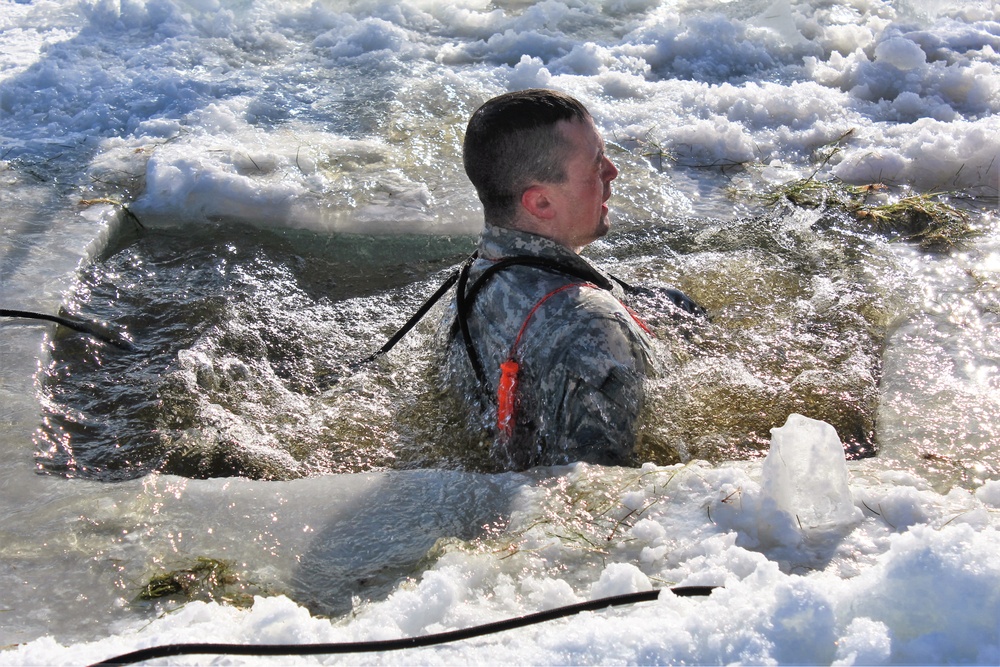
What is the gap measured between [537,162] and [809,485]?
1.53m

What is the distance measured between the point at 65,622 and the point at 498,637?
1.32 metres

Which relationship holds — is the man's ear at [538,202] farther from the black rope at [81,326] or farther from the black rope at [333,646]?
the black rope at [81,326]

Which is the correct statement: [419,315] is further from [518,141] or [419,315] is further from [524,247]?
[518,141]

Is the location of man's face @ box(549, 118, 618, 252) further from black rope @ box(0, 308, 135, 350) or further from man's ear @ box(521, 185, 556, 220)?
black rope @ box(0, 308, 135, 350)

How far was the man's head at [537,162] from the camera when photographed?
324 centimetres

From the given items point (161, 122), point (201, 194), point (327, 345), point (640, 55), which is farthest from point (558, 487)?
point (640, 55)

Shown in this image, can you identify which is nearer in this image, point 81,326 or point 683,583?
point 683,583

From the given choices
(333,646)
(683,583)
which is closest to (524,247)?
(683,583)

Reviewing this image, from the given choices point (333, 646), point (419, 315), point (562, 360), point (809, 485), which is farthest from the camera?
point (419, 315)

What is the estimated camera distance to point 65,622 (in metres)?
2.49

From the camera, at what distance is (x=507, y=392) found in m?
3.06

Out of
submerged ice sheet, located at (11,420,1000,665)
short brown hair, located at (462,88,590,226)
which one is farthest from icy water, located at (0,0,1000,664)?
short brown hair, located at (462,88,590,226)

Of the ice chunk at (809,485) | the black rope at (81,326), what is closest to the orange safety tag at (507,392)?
the ice chunk at (809,485)

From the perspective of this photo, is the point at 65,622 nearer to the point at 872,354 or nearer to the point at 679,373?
the point at 679,373
